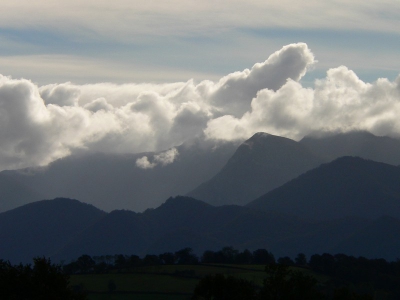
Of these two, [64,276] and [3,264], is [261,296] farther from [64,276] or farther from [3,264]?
[3,264]

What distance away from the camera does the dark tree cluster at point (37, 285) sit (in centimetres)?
11019

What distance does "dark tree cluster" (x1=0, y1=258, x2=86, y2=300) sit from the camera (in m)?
110

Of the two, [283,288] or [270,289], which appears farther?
[270,289]

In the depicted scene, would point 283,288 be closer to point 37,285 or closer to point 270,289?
point 270,289

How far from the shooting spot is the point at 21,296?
365ft

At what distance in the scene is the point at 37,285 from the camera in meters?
112

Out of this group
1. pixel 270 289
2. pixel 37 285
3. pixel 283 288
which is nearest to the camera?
pixel 37 285

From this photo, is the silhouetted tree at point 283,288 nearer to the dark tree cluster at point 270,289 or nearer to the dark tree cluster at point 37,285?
the dark tree cluster at point 270,289

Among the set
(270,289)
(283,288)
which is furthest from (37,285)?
(283,288)

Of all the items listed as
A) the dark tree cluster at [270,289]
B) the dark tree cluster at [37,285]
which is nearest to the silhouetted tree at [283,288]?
the dark tree cluster at [270,289]

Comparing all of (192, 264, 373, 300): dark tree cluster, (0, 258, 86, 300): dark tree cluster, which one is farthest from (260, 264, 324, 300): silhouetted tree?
(0, 258, 86, 300): dark tree cluster

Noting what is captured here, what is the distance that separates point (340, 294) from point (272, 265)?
1521 centimetres

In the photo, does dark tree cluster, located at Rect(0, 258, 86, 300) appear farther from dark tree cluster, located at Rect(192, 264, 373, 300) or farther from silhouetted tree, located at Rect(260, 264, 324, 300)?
silhouetted tree, located at Rect(260, 264, 324, 300)

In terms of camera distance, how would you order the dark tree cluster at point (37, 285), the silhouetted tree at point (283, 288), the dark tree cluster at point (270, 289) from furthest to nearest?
the dark tree cluster at point (270, 289) < the silhouetted tree at point (283, 288) < the dark tree cluster at point (37, 285)
